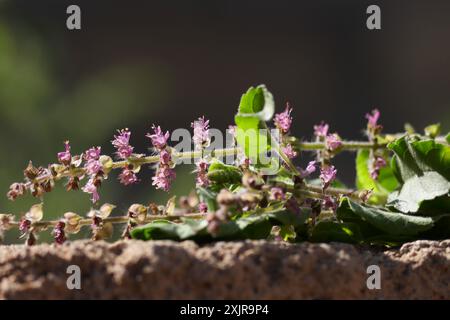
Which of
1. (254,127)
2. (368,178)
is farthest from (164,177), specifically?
(368,178)

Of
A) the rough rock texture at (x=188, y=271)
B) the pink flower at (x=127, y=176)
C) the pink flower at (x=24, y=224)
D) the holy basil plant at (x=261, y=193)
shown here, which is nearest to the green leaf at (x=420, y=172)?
the holy basil plant at (x=261, y=193)

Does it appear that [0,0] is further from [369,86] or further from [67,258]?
[67,258]

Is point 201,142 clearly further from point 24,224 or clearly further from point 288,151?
point 24,224

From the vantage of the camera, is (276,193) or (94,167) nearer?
(276,193)

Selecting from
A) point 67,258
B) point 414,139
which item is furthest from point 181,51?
point 67,258

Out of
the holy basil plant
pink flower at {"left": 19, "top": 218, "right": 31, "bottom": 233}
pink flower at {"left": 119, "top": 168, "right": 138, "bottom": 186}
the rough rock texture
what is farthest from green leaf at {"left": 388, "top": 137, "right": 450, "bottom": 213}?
pink flower at {"left": 19, "top": 218, "right": 31, "bottom": 233}

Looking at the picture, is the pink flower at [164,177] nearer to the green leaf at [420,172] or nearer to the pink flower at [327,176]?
the pink flower at [327,176]
